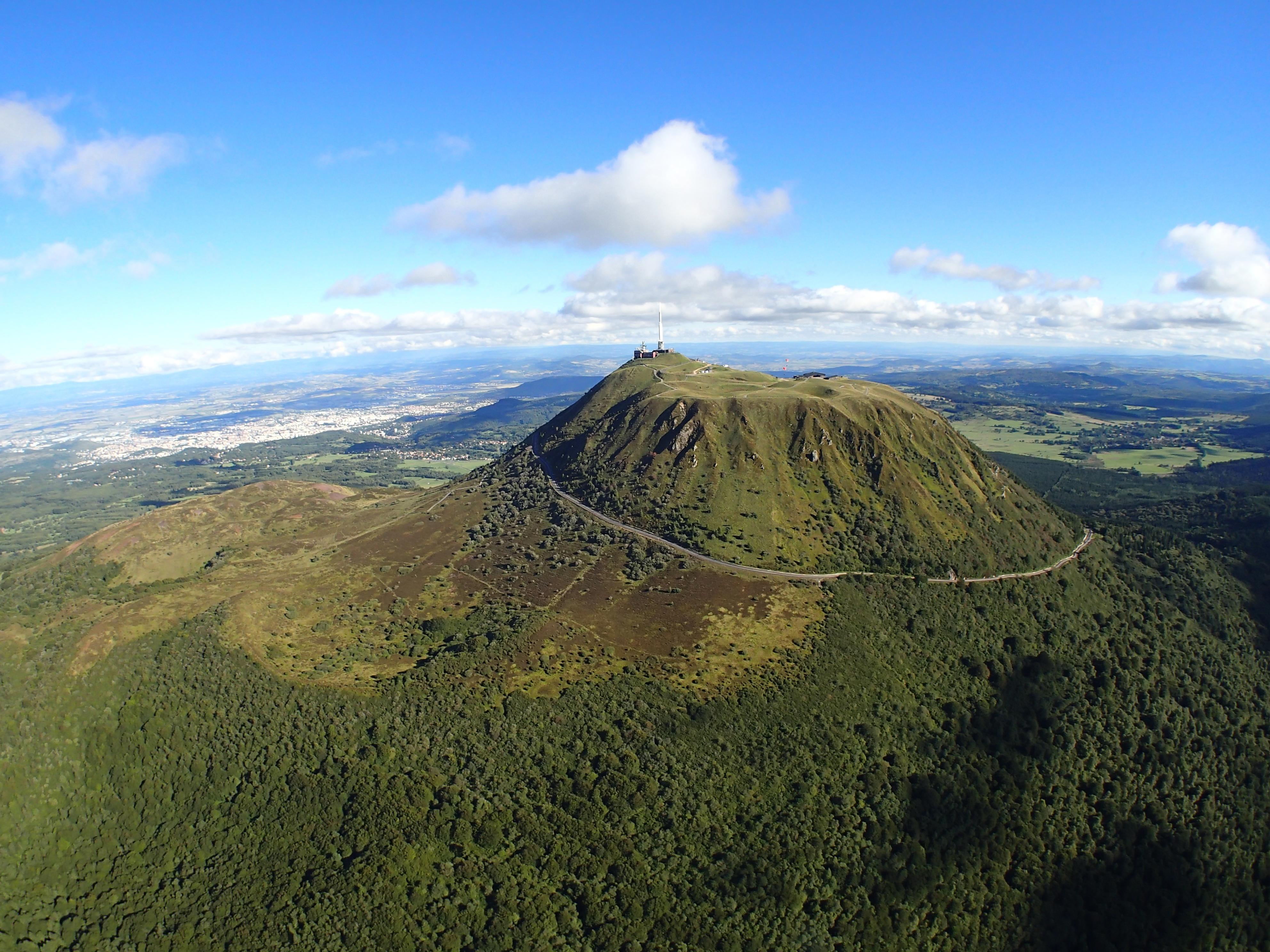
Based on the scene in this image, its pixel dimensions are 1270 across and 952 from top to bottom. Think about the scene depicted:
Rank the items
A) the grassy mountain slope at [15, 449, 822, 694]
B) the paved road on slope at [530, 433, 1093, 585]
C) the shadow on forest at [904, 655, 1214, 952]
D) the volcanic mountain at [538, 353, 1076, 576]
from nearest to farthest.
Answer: the shadow on forest at [904, 655, 1214, 952] < the grassy mountain slope at [15, 449, 822, 694] < the paved road on slope at [530, 433, 1093, 585] < the volcanic mountain at [538, 353, 1076, 576]

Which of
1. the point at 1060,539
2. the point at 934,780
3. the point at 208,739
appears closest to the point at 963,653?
the point at 934,780

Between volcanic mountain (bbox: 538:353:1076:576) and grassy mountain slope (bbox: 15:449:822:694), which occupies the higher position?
volcanic mountain (bbox: 538:353:1076:576)

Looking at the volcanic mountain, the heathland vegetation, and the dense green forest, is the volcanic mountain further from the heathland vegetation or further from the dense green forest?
the dense green forest

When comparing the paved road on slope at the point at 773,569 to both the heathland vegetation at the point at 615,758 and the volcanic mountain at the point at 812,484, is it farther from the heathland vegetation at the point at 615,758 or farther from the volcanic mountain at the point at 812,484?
the heathland vegetation at the point at 615,758

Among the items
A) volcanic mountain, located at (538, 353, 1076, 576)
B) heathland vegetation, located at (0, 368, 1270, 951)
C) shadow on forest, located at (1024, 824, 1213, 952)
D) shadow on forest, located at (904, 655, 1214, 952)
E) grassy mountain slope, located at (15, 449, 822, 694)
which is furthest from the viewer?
volcanic mountain, located at (538, 353, 1076, 576)

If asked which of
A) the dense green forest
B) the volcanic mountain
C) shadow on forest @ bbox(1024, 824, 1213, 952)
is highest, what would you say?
the volcanic mountain

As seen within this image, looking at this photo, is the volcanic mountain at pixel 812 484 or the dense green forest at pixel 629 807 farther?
the volcanic mountain at pixel 812 484

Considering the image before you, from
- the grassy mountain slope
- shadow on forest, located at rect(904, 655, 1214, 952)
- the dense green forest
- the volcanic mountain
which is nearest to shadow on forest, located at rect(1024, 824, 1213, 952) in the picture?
shadow on forest, located at rect(904, 655, 1214, 952)

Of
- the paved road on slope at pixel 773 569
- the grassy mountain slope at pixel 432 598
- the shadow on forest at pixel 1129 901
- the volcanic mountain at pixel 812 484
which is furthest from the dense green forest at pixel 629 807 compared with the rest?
the volcanic mountain at pixel 812 484
